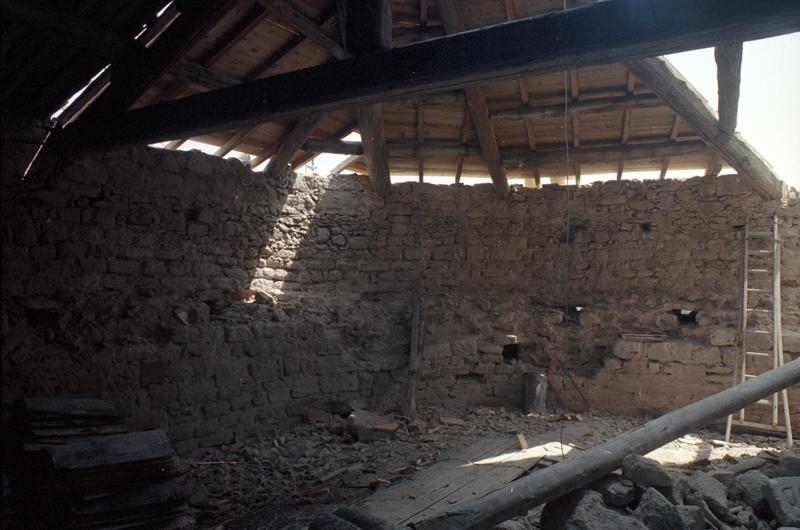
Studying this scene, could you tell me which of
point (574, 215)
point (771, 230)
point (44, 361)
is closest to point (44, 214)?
point (44, 361)

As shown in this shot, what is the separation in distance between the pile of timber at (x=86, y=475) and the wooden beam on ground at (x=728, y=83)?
5.57 metres

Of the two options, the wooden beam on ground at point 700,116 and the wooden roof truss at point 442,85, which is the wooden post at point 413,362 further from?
the wooden beam on ground at point 700,116

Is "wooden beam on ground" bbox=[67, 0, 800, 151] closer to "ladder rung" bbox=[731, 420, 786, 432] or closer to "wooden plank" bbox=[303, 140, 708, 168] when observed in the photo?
"wooden plank" bbox=[303, 140, 708, 168]

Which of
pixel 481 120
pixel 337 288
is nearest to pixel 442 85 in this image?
pixel 481 120

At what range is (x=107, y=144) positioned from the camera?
15.8 feet

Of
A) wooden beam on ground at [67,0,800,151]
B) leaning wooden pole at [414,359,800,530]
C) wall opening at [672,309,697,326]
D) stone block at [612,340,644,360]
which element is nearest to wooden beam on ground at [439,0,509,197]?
wooden beam on ground at [67,0,800,151]

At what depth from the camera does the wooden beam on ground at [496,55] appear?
284 cm

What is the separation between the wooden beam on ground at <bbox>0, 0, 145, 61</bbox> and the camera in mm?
3869

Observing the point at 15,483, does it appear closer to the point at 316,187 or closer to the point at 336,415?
the point at 336,415

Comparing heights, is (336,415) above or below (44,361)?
below

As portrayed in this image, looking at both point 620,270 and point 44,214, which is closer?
point 44,214

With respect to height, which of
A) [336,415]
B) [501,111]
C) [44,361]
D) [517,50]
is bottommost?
[336,415]

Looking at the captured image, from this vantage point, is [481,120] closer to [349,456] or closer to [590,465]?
[349,456]

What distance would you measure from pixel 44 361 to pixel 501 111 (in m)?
5.83
